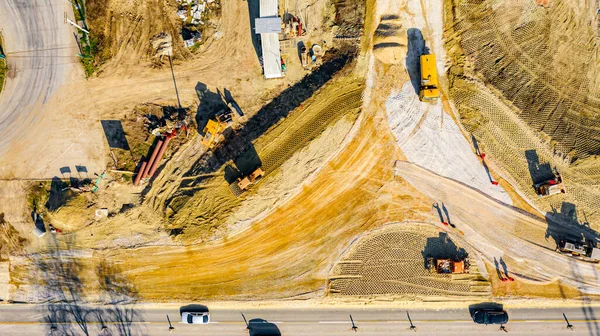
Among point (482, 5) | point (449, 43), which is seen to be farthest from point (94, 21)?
point (482, 5)

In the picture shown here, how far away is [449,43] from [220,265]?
22805 mm

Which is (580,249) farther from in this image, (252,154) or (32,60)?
(32,60)

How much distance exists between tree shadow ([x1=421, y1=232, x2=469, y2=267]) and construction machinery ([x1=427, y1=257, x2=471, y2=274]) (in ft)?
1.12

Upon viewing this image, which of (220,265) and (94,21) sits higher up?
(94,21)

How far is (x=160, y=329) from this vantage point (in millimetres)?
22734

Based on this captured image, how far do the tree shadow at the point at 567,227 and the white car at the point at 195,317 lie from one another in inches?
970

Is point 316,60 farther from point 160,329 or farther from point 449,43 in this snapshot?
point 160,329

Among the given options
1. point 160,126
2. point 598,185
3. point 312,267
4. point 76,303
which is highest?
point 160,126

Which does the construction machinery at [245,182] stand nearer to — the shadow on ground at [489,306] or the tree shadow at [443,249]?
the tree shadow at [443,249]

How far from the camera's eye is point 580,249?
2117 centimetres

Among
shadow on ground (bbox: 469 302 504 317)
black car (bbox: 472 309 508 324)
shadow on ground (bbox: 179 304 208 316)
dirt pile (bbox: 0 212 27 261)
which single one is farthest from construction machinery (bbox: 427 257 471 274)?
dirt pile (bbox: 0 212 27 261)

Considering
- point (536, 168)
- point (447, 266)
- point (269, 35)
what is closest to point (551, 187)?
point (536, 168)

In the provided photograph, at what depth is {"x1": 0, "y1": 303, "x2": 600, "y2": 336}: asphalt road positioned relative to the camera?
72.9 ft

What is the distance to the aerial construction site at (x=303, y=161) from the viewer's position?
22.0 metres
